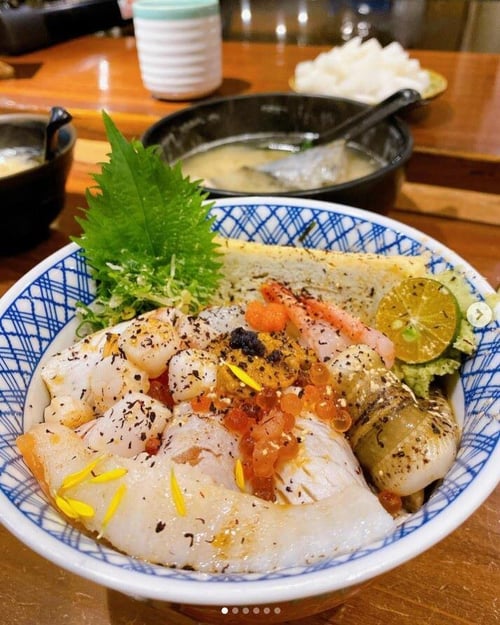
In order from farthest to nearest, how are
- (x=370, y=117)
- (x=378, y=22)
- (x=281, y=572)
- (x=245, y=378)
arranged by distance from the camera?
1. (x=378, y=22)
2. (x=370, y=117)
3. (x=245, y=378)
4. (x=281, y=572)

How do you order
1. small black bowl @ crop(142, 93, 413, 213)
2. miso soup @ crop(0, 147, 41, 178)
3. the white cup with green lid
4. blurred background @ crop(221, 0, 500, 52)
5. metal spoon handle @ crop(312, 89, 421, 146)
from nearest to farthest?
metal spoon handle @ crop(312, 89, 421, 146) < small black bowl @ crop(142, 93, 413, 213) < miso soup @ crop(0, 147, 41, 178) < the white cup with green lid < blurred background @ crop(221, 0, 500, 52)

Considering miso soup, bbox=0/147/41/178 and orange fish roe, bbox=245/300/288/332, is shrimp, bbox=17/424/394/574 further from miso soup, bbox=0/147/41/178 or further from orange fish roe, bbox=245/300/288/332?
miso soup, bbox=0/147/41/178

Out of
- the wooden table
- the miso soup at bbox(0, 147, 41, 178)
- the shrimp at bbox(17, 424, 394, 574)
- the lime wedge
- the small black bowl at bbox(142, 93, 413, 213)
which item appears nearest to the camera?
the shrimp at bbox(17, 424, 394, 574)

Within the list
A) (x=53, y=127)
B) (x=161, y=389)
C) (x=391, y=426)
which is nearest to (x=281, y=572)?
(x=391, y=426)

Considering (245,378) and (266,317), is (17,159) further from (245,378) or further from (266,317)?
(245,378)

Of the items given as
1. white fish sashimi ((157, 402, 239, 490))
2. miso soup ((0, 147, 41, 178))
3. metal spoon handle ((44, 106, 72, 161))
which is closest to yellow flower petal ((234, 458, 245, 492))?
white fish sashimi ((157, 402, 239, 490))

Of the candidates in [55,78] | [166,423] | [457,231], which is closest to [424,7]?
[55,78]

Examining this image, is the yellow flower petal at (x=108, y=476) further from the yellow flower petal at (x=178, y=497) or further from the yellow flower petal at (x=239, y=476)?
the yellow flower petal at (x=239, y=476)
